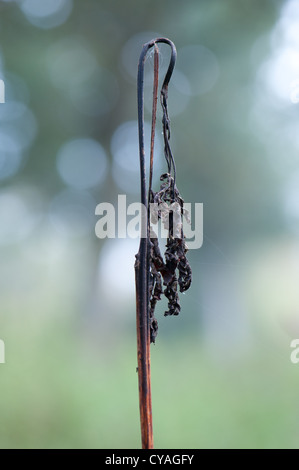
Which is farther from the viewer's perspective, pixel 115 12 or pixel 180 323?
pixel 115 12

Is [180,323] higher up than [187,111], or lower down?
lower down

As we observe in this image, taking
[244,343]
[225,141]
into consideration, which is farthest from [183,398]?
[225,141]

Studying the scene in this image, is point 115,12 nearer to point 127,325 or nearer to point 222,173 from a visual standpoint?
point 222,173

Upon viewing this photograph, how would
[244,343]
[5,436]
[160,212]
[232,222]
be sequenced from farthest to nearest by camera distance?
[232,222] < [244,343] < [5,436] < [160,212]

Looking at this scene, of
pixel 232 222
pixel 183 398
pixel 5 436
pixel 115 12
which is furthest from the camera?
pixel 115 12
